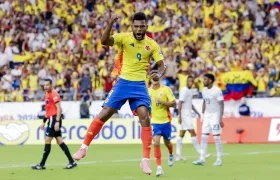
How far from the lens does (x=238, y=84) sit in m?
34.1

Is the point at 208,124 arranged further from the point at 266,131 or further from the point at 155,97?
the point at 266,131

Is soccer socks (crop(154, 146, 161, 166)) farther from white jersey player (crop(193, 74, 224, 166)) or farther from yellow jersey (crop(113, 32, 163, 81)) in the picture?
yellow jersey (crop(113, 32, 163, 81))

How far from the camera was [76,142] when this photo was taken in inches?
1329

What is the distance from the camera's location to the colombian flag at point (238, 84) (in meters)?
34.2

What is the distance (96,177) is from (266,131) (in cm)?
1521

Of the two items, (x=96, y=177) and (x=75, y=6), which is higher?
(x=75, y=6)

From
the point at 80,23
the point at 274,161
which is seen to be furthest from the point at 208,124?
the point at 80,23

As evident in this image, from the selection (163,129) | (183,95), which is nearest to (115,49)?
(183,95)

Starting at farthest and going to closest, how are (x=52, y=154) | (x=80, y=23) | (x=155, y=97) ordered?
(x=80, y=23) < (x=52, y=154) < (x=155, y=97)

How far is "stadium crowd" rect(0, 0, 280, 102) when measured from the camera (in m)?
35.8

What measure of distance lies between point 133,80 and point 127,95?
0.99ft

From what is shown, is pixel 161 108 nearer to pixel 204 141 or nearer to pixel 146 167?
pixel 204 141

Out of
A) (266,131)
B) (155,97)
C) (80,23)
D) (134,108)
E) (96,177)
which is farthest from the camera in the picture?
(80,23)

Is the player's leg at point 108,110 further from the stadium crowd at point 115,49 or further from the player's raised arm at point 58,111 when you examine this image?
the stadium crowd at point 115,49
